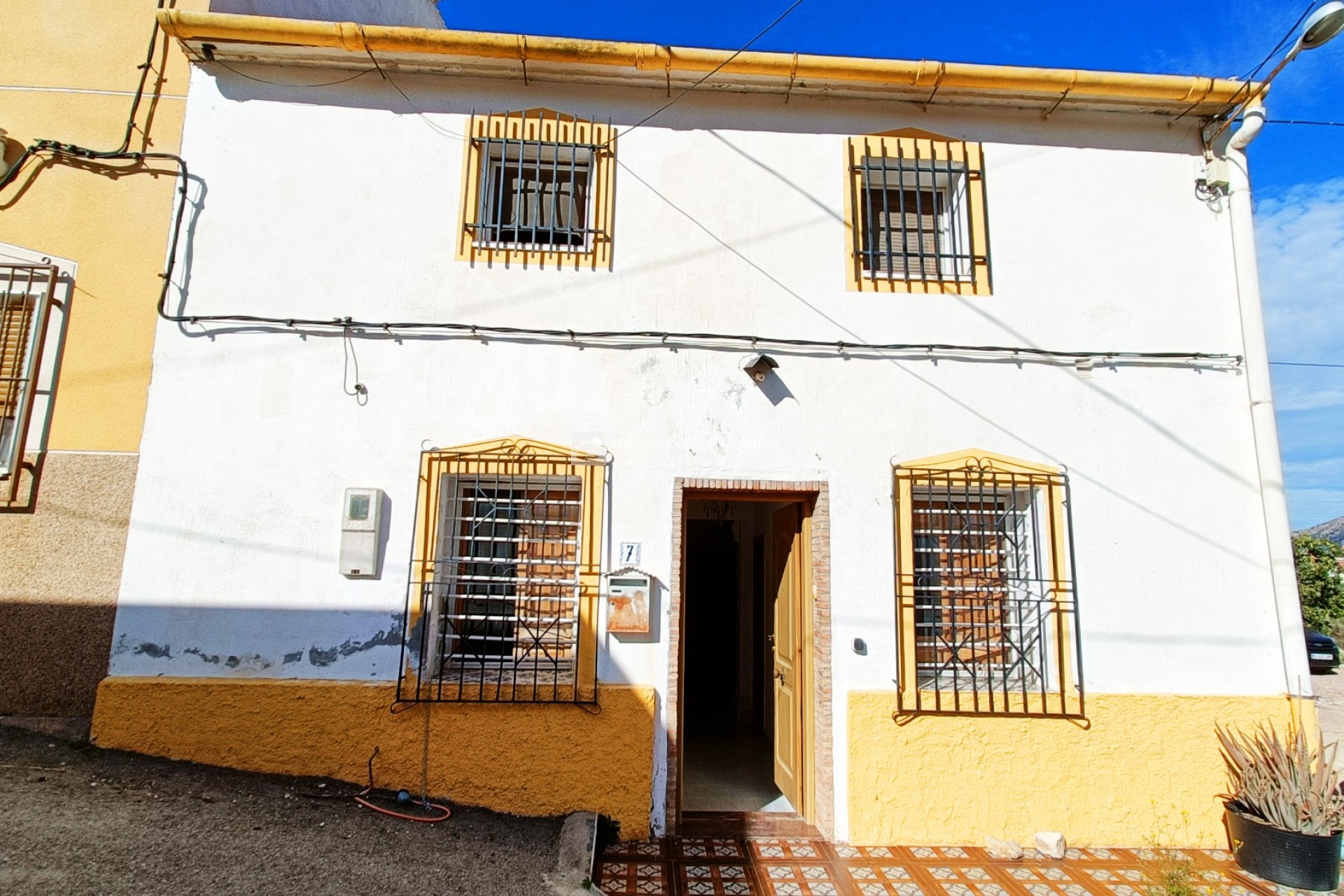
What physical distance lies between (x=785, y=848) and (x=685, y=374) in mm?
3334

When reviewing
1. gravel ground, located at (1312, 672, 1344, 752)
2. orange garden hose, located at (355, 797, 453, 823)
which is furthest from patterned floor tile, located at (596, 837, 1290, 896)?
gravel ground, located at (1312, 672, 1344, 752)

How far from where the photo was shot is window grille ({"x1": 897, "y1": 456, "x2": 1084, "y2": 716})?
5.02m

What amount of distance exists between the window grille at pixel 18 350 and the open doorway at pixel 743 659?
15.7ft

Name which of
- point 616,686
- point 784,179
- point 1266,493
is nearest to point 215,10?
A: point 784,179

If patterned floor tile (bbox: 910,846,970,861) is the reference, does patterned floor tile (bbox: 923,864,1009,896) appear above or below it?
below

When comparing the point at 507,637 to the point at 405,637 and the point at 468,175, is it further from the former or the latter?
the point at 468,175

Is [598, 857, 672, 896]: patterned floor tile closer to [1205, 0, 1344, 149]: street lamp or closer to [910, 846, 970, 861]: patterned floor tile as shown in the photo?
[910, 846, 970, 861]: patterned floor tile

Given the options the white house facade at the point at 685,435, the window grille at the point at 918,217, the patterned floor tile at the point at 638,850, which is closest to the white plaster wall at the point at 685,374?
the white house facade at the point at 685,435

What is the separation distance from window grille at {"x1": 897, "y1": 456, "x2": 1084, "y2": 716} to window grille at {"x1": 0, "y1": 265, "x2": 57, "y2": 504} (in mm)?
6268

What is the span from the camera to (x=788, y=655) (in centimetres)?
562

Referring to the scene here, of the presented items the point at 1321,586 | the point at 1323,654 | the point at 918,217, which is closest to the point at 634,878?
the point at 918,217

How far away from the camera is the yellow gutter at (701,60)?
17.1ft

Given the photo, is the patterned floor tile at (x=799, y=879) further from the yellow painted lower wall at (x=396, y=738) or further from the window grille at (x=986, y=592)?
the window grille at (x=986, y=592)

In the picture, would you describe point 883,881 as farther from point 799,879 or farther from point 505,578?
point 505,578
